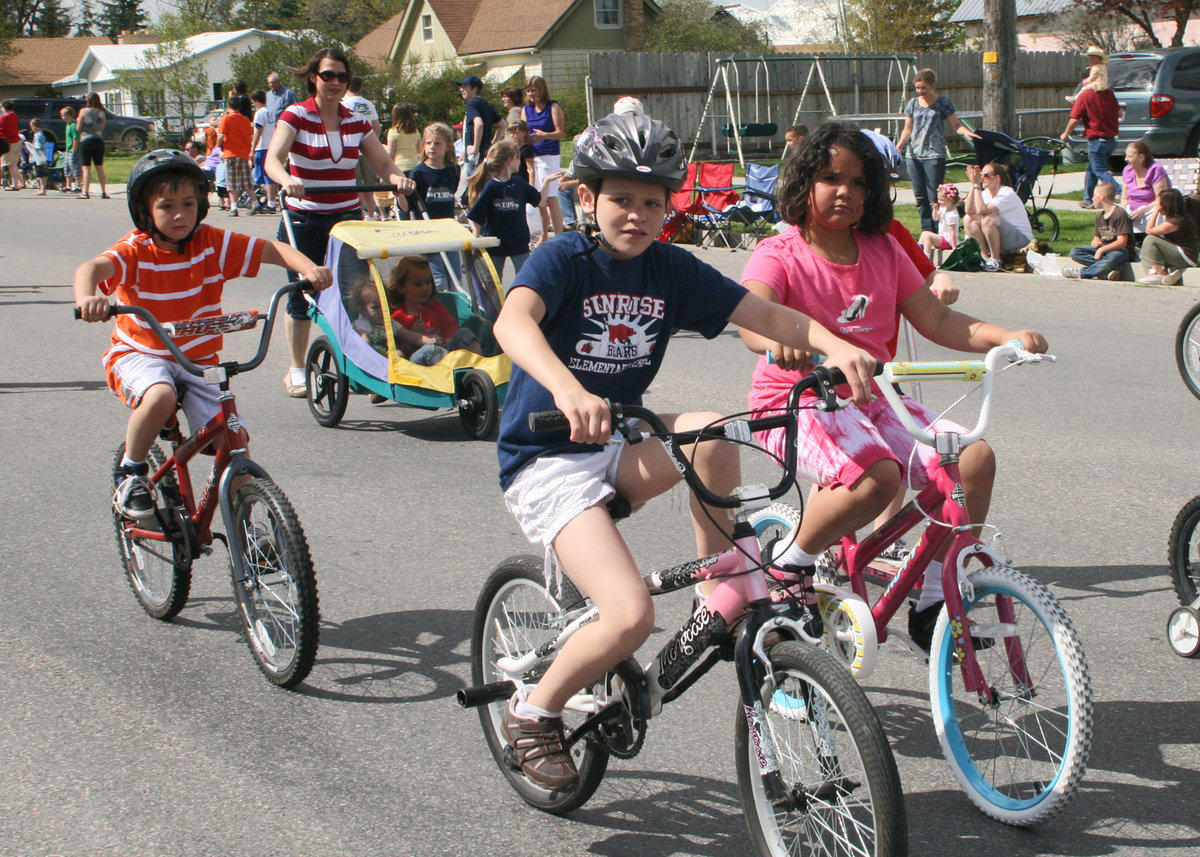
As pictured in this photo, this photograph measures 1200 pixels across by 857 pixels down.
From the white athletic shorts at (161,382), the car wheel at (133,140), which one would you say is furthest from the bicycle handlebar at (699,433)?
the car wheel at (133,140)

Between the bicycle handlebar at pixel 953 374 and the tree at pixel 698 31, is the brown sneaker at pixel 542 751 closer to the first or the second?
the bicycle handlebar at pixel 953 374

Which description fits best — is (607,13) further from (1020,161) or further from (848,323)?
(848,323)

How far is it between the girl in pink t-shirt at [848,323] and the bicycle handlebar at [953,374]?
274mm

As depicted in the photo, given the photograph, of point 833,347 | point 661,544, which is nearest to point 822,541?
point 833,347

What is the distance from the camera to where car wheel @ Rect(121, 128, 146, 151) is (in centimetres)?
4491

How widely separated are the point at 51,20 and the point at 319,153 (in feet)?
393

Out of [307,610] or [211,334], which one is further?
[211,334]

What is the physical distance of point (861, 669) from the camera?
136 inches

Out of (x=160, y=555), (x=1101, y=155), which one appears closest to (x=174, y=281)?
(x=160, y=555)

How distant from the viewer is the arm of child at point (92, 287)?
425 cm

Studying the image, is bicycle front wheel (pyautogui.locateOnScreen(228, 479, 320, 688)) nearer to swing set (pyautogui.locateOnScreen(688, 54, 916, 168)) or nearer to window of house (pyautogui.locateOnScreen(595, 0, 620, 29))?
swing set (pyautogui.locateOnScreen(688, 54, 916, 168))

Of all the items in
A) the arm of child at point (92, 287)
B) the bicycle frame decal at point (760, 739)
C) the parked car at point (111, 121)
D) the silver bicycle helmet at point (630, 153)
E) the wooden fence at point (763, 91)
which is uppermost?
the parked car at point (111, 121)

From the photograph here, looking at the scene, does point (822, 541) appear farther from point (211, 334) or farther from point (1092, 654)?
point (211, 334)

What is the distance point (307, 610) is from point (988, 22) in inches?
567
